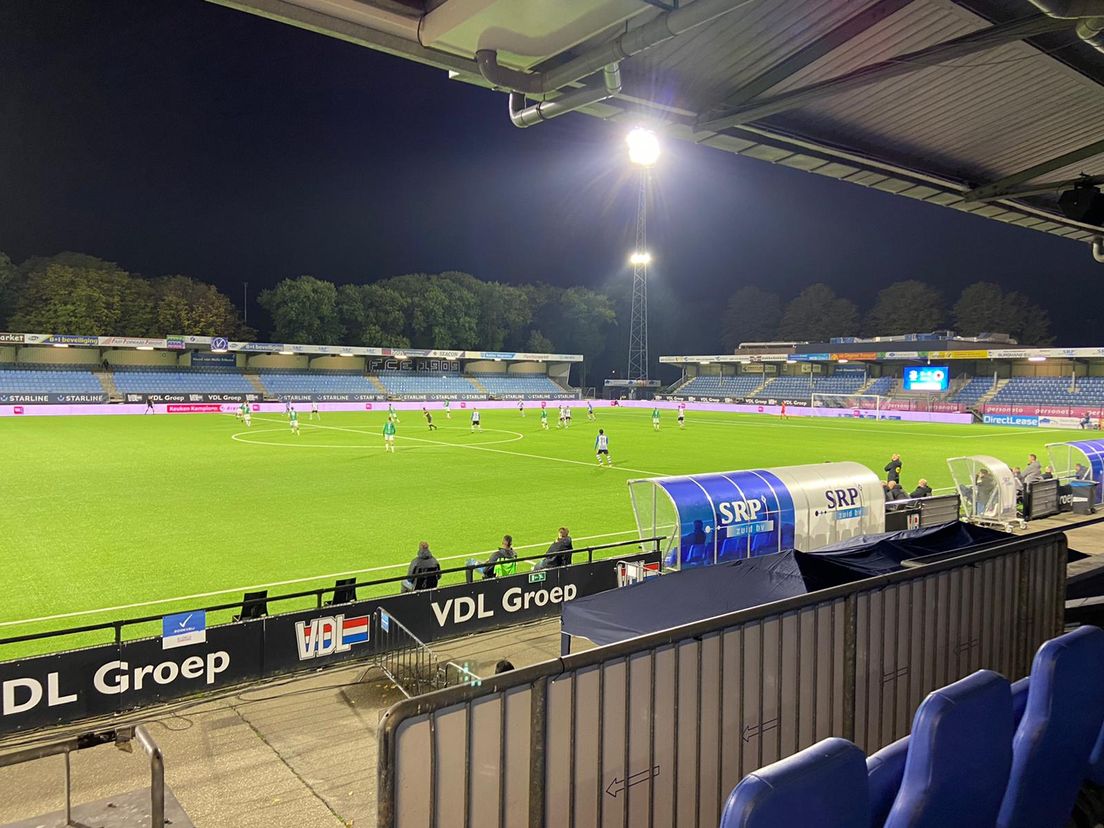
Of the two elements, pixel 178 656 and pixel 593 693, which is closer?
pixel 593 693

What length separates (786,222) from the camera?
408 feet

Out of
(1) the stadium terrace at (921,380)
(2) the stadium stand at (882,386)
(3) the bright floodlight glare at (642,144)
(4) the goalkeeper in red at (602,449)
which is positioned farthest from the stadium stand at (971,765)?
(2) the stadium stand at (882,386)

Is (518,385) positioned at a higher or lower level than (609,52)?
lower

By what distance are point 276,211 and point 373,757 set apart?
355ft

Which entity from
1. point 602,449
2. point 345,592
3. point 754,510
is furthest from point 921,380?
point 345,592

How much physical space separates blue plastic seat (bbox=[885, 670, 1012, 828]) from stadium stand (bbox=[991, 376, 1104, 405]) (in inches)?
3042

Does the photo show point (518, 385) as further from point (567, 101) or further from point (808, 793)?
point (808, 793)

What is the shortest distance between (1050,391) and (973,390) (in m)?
8.74

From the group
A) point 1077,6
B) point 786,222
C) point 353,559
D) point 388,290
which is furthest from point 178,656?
point 786,222

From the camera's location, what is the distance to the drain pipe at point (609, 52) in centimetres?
368

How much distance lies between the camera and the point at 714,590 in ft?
24.2

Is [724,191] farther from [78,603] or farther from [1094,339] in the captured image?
[78,603]

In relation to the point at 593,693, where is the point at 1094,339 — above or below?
above

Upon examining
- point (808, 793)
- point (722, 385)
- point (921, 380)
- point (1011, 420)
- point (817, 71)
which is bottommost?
point (1011, 420)
